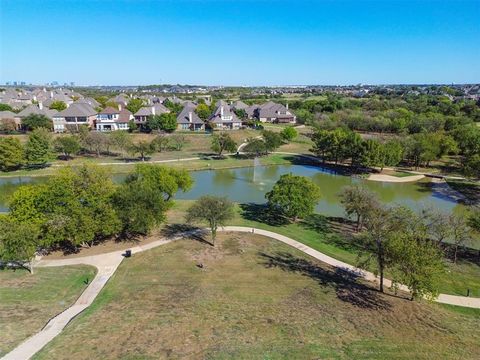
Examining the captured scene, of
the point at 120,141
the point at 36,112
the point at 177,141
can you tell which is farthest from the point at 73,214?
the point at 36,112

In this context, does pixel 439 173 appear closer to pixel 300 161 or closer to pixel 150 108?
pixel 300 161

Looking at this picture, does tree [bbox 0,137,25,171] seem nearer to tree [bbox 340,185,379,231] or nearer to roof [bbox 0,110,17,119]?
roof [bbox 0,110,17,119]

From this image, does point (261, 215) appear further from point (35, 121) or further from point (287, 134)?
point (35, 121)

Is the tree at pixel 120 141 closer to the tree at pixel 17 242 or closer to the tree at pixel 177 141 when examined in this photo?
the tree at pixel 177 141

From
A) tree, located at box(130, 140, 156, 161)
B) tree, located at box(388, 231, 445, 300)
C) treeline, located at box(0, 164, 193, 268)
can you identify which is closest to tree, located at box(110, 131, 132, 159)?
tree, located at box(130, 140, 156, 161)

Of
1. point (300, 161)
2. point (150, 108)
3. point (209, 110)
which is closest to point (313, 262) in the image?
point (300, 161)

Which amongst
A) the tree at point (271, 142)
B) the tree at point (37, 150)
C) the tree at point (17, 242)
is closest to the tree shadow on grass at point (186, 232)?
the tree at point (17, 242)
